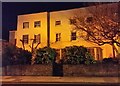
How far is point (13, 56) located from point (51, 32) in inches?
587

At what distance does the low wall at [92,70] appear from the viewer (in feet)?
81.3

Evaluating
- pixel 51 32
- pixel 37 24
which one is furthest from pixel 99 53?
pixel 37 24

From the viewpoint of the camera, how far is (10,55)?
2805cm

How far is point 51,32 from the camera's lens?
42.4 meters

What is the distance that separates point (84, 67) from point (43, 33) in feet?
60.1

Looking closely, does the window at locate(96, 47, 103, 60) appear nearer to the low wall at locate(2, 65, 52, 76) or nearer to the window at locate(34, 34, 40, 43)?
the window at locate(34, 34, 40, 43)

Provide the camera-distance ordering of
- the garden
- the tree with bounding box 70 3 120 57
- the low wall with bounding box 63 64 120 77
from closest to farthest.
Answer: the low wall with bounding box 63 64 120 77, the garden, the tree with bounding box 70 3 120 57

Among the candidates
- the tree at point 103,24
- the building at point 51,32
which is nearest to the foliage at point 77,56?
the tree at point 103,24

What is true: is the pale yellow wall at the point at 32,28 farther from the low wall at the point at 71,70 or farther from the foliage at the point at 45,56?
the low wall at the point at 71,70

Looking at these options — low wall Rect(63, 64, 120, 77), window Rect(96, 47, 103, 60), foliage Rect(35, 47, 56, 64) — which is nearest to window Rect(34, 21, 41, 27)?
window Rect(96, 47, 103, 60)

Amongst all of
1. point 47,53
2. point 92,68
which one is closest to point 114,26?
point 92,68

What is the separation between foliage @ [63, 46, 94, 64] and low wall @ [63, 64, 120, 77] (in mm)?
607

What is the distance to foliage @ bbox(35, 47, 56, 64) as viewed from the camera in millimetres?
26359

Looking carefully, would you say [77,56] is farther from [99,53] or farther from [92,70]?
[99,53]
